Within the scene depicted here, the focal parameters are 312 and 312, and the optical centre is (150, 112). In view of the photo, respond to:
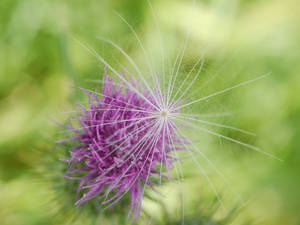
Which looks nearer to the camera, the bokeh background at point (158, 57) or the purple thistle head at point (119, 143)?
the purple thistle head at point (119, 143)

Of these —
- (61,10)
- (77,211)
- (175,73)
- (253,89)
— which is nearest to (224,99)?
(175,73)

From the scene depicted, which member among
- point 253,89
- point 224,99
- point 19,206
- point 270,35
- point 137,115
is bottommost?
point 19,206

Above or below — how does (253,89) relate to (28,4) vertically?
below

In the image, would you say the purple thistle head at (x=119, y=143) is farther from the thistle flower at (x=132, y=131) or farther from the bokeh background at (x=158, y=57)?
the bokeh background at (x=158, y=57)

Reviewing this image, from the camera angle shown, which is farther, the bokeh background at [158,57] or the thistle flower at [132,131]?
the bokeh background at [158,57]

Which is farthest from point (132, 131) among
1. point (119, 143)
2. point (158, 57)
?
point (158, 57)

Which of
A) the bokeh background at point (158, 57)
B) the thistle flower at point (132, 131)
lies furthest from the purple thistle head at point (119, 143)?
the bokeh background at point (158, 57)

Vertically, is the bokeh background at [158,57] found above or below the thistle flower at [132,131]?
above

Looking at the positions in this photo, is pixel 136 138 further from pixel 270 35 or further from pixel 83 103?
pixel 270 35
